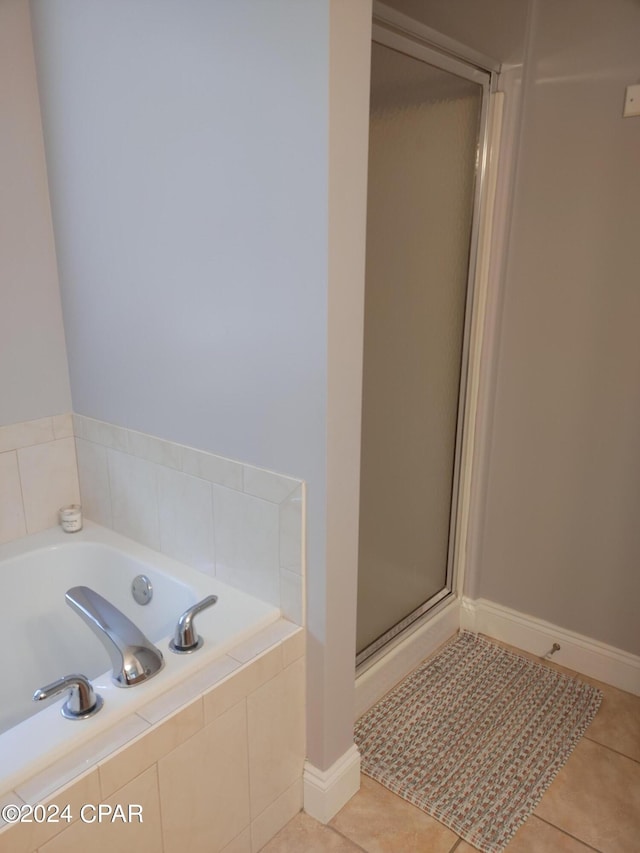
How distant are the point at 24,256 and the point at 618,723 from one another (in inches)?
88.6

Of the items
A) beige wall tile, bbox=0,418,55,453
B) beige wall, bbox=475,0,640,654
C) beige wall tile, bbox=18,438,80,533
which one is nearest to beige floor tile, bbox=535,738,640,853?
beige wall, bbox=475,0,640,654

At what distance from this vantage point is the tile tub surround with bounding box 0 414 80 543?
188cm

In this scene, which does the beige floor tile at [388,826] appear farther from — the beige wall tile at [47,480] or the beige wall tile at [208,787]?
the beige wall tile at [47,480]

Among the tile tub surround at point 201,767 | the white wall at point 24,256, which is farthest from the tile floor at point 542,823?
the white wall at point 24,256

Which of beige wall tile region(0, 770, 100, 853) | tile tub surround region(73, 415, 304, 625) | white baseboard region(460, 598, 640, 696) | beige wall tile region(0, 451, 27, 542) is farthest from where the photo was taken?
white baseboard region(460, 598, 640, 696)

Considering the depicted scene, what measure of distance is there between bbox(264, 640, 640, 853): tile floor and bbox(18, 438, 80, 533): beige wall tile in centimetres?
115

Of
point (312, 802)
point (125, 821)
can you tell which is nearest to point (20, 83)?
point (125, 821)

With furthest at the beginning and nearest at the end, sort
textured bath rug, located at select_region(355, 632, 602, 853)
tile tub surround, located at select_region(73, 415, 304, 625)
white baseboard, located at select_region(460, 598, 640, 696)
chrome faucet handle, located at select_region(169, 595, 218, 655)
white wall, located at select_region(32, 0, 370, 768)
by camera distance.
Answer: white baseboard, located at select_region(460, 598, 640, 696) < textured bath rug, located at select_region(355, 632, 602, 853) < tile tub surround, located at select_region(73, 415, 304, 625) < chrome faucet handle, located at select_region(169, 595, 218, 655) < white wall, located at select_region(32, 0, 370, 768)

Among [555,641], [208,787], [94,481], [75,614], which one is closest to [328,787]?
[208,787]

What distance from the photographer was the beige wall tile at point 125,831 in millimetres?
1053

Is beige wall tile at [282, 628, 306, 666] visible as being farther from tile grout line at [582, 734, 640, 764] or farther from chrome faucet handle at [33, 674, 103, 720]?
tile grout line at [582, 734, 640, 764]

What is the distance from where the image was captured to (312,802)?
5.24 feet

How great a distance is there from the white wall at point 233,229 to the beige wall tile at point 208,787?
0.78 feet

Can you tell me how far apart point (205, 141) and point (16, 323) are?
0.84 metres
